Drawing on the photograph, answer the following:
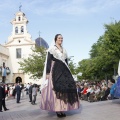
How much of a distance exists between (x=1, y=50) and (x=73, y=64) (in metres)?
15.5

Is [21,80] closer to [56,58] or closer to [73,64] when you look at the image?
[73,64]

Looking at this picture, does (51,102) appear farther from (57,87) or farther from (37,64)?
(37,64)

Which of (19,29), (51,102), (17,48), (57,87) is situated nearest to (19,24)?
(19,29)

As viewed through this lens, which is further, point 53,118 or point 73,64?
point 73,64

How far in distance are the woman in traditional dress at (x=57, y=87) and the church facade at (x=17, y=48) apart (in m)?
47.0

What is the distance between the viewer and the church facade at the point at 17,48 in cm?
5431

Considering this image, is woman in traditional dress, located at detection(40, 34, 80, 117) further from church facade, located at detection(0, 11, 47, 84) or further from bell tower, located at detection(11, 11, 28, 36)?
bell tower, located at detection(11, 11, 28, 36)

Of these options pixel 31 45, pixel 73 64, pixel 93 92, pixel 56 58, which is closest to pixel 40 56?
pixel 73 64

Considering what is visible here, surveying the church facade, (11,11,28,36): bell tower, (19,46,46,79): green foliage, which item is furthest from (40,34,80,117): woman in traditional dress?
(11,11,28,36): bell tower

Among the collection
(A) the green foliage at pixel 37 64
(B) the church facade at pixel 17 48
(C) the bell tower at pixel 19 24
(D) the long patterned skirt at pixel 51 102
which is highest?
(C) the bell tower at pixel 19 24

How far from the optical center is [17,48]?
2164 inches

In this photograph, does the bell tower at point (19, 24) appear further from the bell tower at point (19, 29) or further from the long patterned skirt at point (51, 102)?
the long patterned skirt at point (51, 102)

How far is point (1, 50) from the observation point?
2076 inches

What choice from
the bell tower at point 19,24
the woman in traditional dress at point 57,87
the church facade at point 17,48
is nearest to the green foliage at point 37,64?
the church facade at point 17,48
